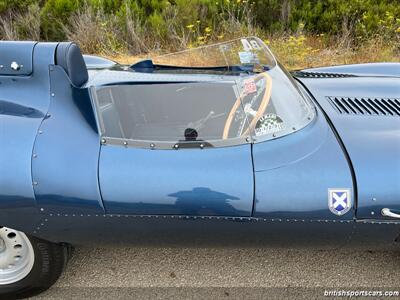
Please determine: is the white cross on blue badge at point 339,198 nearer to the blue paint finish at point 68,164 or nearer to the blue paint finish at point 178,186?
the blue paint finish at point 178,186

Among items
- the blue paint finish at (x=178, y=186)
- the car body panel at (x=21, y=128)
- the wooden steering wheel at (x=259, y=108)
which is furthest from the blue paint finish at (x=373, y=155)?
the car body panel at (x=21, y=128)

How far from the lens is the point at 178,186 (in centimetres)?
199

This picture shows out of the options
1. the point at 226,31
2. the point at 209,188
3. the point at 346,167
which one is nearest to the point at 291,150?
the point at 346,167

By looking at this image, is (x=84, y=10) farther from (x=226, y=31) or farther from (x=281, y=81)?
(x=281, y=81)

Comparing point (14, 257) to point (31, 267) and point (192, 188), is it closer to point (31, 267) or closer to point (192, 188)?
point (31, 267)

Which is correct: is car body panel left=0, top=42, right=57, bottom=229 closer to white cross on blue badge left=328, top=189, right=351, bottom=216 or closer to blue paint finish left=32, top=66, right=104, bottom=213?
blue paint finish left=32, top=66, right=104, bottom=213

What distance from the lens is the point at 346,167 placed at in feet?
6.63

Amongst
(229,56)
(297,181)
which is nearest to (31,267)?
(297,181)

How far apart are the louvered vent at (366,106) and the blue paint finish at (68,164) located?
1.42 m

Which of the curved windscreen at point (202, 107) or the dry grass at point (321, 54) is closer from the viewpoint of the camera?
the curved windscreen at point (202, 107)

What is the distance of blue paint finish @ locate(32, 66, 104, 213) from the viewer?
201 centimetres

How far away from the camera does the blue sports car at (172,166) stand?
1.99 m

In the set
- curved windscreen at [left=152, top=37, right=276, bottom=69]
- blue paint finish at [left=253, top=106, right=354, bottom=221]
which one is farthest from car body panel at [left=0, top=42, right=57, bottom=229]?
blue paint finish at [left=253, top=106, right=354, bottom=221]

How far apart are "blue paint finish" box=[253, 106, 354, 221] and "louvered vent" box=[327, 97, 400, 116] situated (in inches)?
→ 20.8
